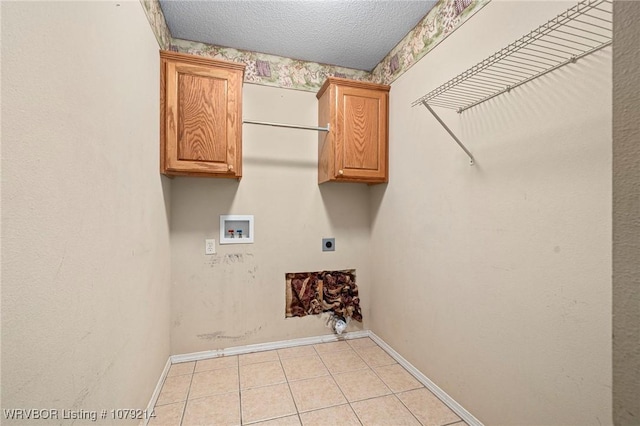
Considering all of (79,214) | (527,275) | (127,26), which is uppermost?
(127,26)

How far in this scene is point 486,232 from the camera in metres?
1.47

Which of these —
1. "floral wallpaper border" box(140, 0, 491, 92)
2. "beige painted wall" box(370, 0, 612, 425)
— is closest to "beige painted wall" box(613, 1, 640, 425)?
"beige painted wall" box(370, 0, 612, 425)

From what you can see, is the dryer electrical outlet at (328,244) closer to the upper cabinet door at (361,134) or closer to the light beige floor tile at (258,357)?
the upper cabinet door at (361,134)

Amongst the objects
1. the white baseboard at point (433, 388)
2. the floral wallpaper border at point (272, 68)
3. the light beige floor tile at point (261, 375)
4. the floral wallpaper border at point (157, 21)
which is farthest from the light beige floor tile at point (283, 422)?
the floral wallpaper border at point (272, 68)

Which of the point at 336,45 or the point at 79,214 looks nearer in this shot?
the point at 79,214

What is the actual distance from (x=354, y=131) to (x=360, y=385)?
2.01 meters

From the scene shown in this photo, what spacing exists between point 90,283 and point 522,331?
6.10ft

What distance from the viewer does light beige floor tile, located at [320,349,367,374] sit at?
6.93 ft

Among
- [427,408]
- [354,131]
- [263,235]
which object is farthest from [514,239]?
[263,235]

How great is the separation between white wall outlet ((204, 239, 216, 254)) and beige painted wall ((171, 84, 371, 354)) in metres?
0.04

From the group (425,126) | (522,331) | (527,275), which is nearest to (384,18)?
(425,126)

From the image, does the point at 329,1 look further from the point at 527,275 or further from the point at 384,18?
the point at 527,275

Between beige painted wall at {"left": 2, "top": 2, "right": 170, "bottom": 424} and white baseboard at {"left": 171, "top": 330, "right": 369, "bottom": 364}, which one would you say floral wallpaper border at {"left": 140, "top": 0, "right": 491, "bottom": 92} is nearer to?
beige painted wall at {"left": 2, "top": 2, "right": 170, "bottom": 424}

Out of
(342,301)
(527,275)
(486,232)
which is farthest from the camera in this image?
(342,301)
